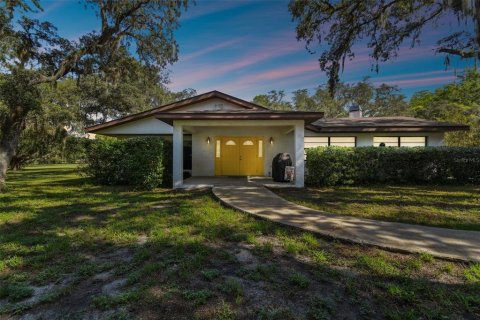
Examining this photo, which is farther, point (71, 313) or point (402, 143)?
point (402, 143)

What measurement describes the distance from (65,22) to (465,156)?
65.1ft

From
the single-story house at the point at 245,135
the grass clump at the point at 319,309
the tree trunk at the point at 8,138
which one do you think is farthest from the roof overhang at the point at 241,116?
the grass clump at the point at 319,309

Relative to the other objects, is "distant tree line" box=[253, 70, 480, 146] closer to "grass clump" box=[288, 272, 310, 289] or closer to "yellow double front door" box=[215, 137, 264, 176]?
"yellow double front door" box=[215, 137, 264, 176]

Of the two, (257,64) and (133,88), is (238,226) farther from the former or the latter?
(133,88)

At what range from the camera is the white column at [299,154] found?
10.2 m

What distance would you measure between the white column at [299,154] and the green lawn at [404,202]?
49cm

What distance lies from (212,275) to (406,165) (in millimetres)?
11258

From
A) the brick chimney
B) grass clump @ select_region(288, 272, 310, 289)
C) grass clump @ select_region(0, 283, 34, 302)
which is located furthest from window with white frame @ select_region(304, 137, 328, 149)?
grass clump @ select_region(0, 283, 34, 302)

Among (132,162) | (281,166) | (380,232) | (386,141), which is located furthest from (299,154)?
(386,141)

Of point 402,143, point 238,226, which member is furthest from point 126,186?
point 402,143

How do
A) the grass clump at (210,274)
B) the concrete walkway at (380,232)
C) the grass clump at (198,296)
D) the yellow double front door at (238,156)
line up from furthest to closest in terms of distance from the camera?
the yellow double front door at (238,156), the concrete walkway at (380,232), the grass clump at (210,274), the grass clump at (198,296)

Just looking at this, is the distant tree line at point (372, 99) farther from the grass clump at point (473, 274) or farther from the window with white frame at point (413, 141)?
the grass clump at point (473, 274)

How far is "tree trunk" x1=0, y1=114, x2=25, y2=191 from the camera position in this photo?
9859mm

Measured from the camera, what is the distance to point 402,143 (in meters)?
A: 14.5
